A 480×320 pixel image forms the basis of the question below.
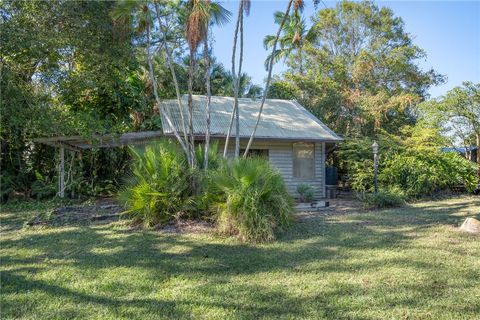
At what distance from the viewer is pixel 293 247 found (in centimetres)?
587

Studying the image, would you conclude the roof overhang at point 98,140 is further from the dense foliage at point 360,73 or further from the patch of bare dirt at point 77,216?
the dense foliage at point 360,73

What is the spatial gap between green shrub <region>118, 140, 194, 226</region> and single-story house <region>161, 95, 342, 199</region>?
4.47 meters

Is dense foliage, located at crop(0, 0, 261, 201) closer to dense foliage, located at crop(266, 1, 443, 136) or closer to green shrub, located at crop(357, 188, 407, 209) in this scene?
green shrub, located at crop(357, 188, 407, 209)

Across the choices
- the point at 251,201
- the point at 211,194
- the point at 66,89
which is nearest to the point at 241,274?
the point at 251,201

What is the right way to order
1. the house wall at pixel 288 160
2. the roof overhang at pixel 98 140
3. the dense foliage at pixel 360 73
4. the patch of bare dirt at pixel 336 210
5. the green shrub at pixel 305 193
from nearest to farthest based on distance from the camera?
the patch of bare dirt at pixel 336 210 → the roof overhang at pixel 98 140 → the green shrub at pixel 305 193 → the house wall at pixel 288 160 → the dense foliage at pixel 360 73

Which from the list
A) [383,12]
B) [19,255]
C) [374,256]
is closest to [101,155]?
[19,255]

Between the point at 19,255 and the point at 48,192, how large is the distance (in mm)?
7673

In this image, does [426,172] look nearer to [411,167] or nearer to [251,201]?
[411,167]

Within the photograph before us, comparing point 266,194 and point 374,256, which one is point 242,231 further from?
point 374,256

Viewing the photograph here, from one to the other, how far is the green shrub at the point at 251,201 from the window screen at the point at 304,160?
645cm

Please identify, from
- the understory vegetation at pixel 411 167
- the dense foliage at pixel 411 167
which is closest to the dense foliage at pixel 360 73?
the understory vegetation at pixel 411 167

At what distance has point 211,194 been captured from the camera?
291 inches

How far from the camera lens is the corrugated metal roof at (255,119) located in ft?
41.8

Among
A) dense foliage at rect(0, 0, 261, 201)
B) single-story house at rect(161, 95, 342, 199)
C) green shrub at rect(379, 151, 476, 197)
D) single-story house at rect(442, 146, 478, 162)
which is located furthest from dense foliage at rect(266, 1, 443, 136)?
dense foliage at rect(0, 0, 261, 201)
